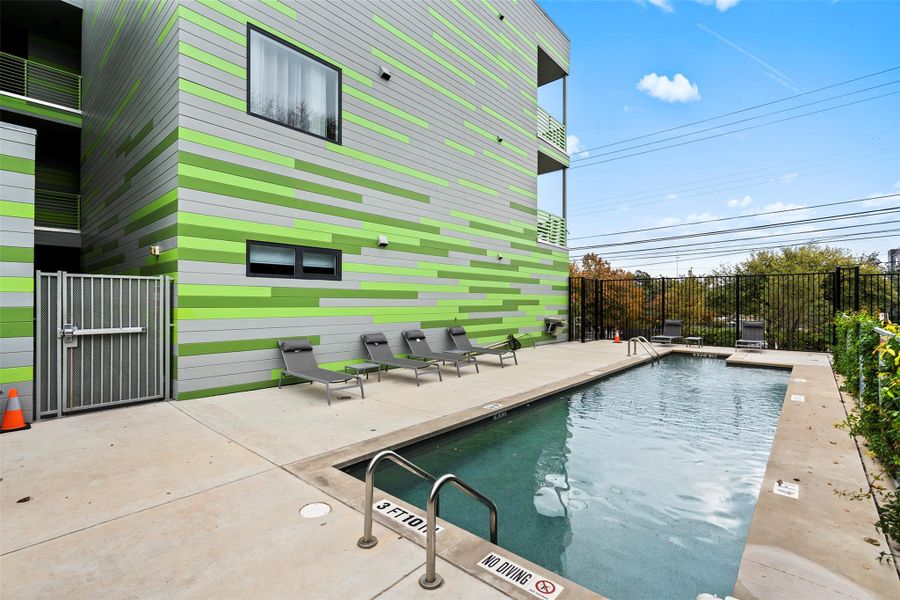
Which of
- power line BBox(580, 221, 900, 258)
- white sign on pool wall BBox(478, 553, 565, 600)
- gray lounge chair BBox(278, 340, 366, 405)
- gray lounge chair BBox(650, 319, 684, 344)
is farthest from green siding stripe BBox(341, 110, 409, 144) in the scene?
power line BBox(580, 221, 900, 258)

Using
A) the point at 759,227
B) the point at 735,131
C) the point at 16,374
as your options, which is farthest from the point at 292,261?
the point at 735,131

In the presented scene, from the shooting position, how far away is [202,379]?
561cm

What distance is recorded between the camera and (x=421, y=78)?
9.00 meters

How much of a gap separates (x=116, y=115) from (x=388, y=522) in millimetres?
9419

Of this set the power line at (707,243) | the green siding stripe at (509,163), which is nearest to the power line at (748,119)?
the power line at (707,243)

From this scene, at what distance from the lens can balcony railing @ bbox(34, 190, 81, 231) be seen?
33.5ft

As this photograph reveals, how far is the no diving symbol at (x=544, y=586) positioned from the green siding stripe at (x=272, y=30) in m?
7.72

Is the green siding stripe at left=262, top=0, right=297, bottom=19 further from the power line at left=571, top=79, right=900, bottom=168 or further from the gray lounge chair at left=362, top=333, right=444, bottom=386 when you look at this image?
the power line at left=571, top=79, right=900, bottom=168

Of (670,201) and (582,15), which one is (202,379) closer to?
(582,15)

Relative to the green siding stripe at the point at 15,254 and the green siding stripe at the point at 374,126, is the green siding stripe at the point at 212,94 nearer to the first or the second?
the green siding stripe at the point at 374,126

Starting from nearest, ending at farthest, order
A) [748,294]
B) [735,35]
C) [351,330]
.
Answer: [351,330]
[748,294]
[735,35]

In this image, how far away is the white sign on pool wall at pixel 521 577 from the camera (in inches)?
71.9

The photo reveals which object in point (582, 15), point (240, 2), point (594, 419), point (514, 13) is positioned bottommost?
point (594, 419)

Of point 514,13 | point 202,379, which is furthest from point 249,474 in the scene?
point 514,13
